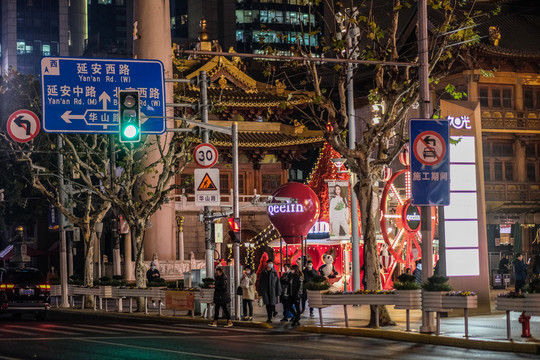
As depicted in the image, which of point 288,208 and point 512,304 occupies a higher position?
point 288,208

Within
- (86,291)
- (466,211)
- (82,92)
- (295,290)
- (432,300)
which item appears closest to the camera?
(432,300)

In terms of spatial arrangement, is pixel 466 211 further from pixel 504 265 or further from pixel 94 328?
pixel 504 265

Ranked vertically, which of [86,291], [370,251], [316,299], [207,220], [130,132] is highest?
[130,132]

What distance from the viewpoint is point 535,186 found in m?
54.5

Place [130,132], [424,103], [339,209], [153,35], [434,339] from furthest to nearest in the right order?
[153,35], [339,209], [130,132], [424,103], [434,339]

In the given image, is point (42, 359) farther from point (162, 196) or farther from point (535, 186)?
point (535, 186)

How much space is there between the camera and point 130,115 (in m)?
23.3

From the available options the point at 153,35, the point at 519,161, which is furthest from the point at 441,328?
the point at 519,161

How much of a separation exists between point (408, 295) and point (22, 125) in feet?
46.5

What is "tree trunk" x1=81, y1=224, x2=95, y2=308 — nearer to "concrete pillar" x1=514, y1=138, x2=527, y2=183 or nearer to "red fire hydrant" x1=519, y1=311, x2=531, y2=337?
"red fire hydrant" x1=519, y1=311, x2=531, y2=337

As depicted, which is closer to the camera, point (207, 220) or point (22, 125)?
point (207, 220)

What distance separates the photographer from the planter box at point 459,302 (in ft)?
70.8

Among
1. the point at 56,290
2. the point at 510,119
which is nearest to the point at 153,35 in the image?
the point at 56,290

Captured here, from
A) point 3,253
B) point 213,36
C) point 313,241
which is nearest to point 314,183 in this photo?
point 313,241
